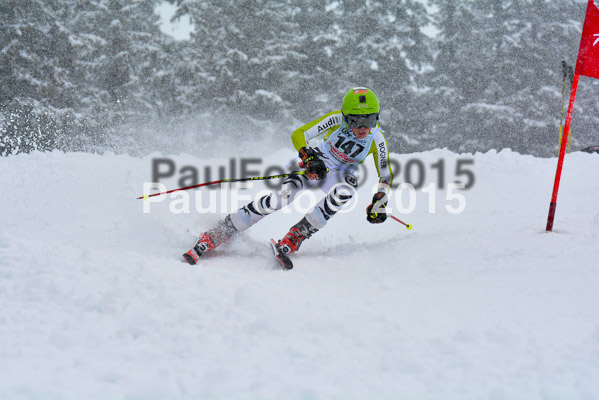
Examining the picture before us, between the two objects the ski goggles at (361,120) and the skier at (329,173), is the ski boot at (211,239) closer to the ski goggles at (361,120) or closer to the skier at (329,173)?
the skier at (329,173)

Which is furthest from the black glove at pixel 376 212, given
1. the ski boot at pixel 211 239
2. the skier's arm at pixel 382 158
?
the ski boot at pixel 211 239

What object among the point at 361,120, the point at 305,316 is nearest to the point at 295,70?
the point at 361,120

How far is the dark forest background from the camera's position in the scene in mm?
20438

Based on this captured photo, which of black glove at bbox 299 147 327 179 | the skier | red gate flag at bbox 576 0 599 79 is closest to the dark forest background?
the skier

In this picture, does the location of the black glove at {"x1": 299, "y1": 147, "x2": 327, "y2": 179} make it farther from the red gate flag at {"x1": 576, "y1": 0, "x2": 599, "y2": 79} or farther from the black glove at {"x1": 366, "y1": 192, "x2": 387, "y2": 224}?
the red gate flag at {"x1": 576, "y1": 0, "x2": 599, "y2": 79}

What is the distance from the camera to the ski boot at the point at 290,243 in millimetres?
4854

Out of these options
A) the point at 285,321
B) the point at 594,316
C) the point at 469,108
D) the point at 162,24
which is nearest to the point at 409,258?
the point at 594,316

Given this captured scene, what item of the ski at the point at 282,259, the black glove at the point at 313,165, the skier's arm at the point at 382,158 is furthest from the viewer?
the skier's arm at the point at 382,158

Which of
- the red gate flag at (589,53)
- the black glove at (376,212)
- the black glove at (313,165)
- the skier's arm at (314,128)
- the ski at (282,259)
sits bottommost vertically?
the ski at (282,259)

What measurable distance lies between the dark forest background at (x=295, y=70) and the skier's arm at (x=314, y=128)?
15.1 metres

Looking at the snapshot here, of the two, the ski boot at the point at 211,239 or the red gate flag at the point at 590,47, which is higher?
the red gate flag at the point at 590,47

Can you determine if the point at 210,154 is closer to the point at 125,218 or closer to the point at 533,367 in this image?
the point at 125,218

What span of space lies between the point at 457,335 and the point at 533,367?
423 millimetres

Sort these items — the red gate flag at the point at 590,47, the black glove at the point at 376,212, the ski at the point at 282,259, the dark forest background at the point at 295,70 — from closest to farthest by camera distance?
the ski at the point at 282,259, the red gate flag at the point at 590,47, the black glove at the point at 376,212, the dark forest background at the point at 295,70
